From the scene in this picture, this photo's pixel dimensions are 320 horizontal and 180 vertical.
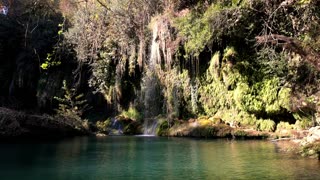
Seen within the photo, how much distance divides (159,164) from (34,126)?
1281 cm

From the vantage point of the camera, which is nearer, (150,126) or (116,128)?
(150,126)

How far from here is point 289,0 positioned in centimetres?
1141

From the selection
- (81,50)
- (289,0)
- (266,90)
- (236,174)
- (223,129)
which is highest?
(81,50)

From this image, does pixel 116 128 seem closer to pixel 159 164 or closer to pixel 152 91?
pixel 152 91

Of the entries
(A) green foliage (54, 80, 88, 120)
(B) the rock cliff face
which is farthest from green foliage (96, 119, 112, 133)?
(A) green foliage (54, 80, 88, 120)

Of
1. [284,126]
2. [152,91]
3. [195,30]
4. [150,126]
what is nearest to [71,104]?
[152,91]

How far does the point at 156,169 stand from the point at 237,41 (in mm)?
12299

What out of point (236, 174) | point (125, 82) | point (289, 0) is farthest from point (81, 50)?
point (236, 174)

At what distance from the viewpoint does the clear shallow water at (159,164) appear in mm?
9211

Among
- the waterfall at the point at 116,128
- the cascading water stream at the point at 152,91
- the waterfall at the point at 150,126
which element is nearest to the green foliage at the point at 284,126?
the waterfall at the point at 150,126

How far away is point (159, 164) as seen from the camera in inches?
427

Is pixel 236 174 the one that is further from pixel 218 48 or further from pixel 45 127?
pixel 45 127

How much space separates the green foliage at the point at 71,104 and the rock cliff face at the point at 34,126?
73cm

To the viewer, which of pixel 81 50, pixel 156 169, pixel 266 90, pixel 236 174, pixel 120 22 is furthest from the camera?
pixel 81 50
